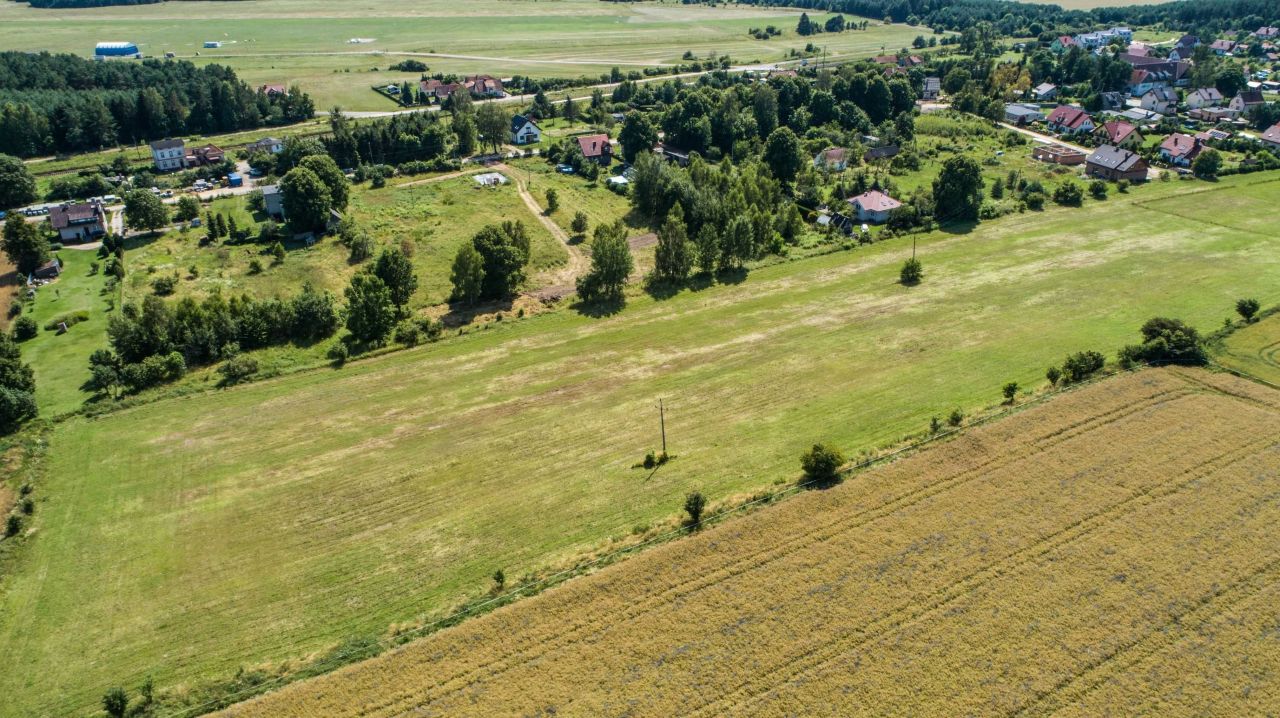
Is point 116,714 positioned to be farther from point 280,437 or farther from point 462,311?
point 462,311

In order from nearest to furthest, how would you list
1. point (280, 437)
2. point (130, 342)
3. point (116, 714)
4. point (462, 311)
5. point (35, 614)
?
point (116, 714), point (35, 614), point (280, 437), point (130, 342), point (462, 311)

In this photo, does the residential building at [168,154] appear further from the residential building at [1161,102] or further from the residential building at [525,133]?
the residential building at [1161,102]

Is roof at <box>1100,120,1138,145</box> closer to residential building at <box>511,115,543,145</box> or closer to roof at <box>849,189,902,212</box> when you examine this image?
roof at <box>849,189,902,212</box>

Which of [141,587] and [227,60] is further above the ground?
[227,60]

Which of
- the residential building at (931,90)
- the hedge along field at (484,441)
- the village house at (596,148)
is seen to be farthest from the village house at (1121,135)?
the village house at (596,148)

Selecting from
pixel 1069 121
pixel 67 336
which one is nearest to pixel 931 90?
pixel 1069 121

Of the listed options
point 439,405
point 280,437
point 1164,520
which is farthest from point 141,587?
point 1164,520

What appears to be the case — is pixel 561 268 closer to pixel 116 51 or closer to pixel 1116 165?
pixel 1116 165
